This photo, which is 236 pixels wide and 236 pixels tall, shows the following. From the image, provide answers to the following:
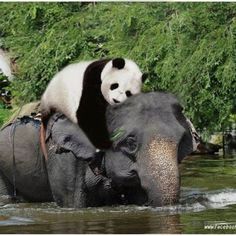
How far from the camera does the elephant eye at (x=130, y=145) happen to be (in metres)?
8.01

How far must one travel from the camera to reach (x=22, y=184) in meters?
9.28

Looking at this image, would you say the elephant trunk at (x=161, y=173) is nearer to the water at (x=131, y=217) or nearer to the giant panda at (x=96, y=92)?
the water at (x=131, y=217)

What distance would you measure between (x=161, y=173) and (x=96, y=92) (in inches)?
53.7

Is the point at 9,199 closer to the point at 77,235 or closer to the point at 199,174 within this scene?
the point at 77,235

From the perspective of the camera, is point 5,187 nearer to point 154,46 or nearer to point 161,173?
point 161,173

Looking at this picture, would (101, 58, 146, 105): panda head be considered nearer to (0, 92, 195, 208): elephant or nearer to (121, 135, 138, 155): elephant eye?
(0, 92, 195, 208): elephant

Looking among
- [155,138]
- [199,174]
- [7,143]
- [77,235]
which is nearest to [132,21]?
[199,174]

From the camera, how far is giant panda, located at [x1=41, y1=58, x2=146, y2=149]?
8.37 m

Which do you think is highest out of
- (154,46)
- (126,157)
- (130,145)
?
(154,46)

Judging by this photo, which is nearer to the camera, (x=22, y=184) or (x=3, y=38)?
(x=22, y=184)

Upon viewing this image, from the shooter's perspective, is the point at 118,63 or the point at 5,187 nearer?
the point at 118,63

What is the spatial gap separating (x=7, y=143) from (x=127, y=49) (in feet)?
22.3

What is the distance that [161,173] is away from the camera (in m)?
7.47

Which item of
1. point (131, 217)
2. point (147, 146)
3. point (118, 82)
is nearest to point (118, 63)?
point (118, 82)
